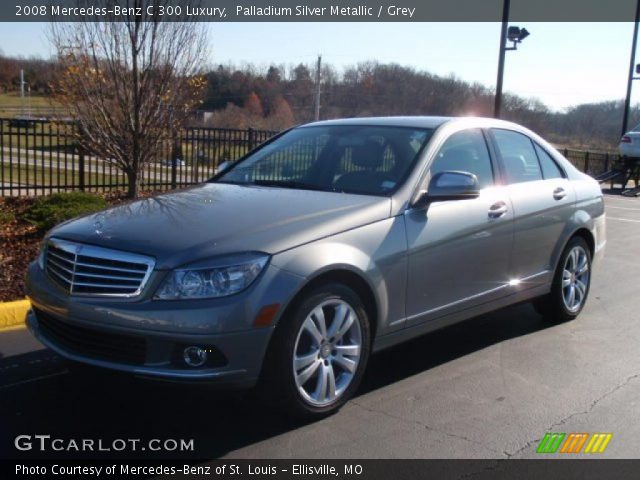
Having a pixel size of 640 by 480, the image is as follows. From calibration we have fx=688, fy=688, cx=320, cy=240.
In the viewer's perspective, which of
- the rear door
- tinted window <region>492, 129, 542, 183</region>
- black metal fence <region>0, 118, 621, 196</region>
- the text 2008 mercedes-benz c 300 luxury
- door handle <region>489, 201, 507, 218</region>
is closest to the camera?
the text 2008 mercedes-benz c 300 luxury

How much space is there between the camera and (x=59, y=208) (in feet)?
27.6

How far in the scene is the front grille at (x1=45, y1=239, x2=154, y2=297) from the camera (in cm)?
348

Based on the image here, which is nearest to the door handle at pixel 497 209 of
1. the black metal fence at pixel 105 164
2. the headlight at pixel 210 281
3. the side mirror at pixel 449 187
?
the side mirror at pixel 449 187

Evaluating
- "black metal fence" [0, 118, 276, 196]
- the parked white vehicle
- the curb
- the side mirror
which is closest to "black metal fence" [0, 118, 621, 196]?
"black metal fence" [0, 118, 276, 196]

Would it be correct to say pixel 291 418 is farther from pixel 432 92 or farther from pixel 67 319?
pixel 432 92

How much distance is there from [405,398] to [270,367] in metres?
1.16

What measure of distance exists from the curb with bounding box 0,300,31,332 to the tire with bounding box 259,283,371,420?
3068 millimetres

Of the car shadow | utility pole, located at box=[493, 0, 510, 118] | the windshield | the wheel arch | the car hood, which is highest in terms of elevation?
utility pole, located at box=[493, 0, 510, 118]

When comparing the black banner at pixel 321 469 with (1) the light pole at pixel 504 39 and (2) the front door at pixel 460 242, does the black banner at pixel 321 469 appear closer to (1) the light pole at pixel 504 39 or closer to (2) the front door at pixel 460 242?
(2) the front door at pixel 460 242

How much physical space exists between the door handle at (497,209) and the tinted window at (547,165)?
0.99 metres

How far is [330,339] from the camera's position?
390cm

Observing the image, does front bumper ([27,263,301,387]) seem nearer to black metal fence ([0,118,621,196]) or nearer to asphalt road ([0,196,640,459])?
asphalt road ([0,196,640,459])

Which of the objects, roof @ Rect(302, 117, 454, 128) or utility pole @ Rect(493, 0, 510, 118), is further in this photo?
utility pole @ Rect(493, 0, 510, 118)

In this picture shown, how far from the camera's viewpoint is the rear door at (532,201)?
532 centimetres
